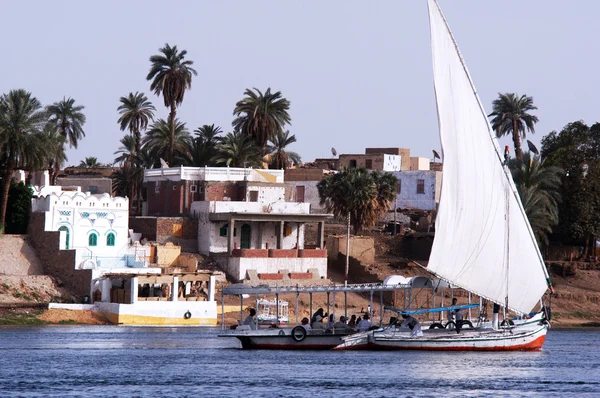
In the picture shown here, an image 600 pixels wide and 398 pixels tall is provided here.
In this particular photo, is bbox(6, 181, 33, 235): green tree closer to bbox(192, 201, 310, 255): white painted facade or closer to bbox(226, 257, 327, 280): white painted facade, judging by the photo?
bbox(192, 201, 310, 255): white painted facade

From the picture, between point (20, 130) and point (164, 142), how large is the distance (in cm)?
2593

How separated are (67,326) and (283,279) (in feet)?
60.9

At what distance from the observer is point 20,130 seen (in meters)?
85.2

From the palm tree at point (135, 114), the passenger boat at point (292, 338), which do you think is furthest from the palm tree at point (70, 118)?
the passenger boat at point (292, 338)

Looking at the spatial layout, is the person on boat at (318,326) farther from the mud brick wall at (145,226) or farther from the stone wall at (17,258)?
the mud brick wall at (145,226)

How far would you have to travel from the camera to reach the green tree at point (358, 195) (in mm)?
92875

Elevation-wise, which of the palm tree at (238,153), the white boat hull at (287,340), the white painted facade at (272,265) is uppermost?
the palm tree at (238,153)

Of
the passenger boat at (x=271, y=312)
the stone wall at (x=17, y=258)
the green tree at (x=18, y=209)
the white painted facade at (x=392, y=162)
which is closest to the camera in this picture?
the passenger boat at (x=271, y=312)

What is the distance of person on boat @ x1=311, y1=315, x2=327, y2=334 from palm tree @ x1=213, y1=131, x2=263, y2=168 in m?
45.0

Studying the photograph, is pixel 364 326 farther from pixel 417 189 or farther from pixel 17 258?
pixel 417 189

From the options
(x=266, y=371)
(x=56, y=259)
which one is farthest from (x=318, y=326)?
(x=56, y=259)

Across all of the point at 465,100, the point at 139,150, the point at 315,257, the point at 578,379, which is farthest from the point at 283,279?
the point at 578,379

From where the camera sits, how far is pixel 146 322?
80062mm

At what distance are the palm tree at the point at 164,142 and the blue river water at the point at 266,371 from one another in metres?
45.4
